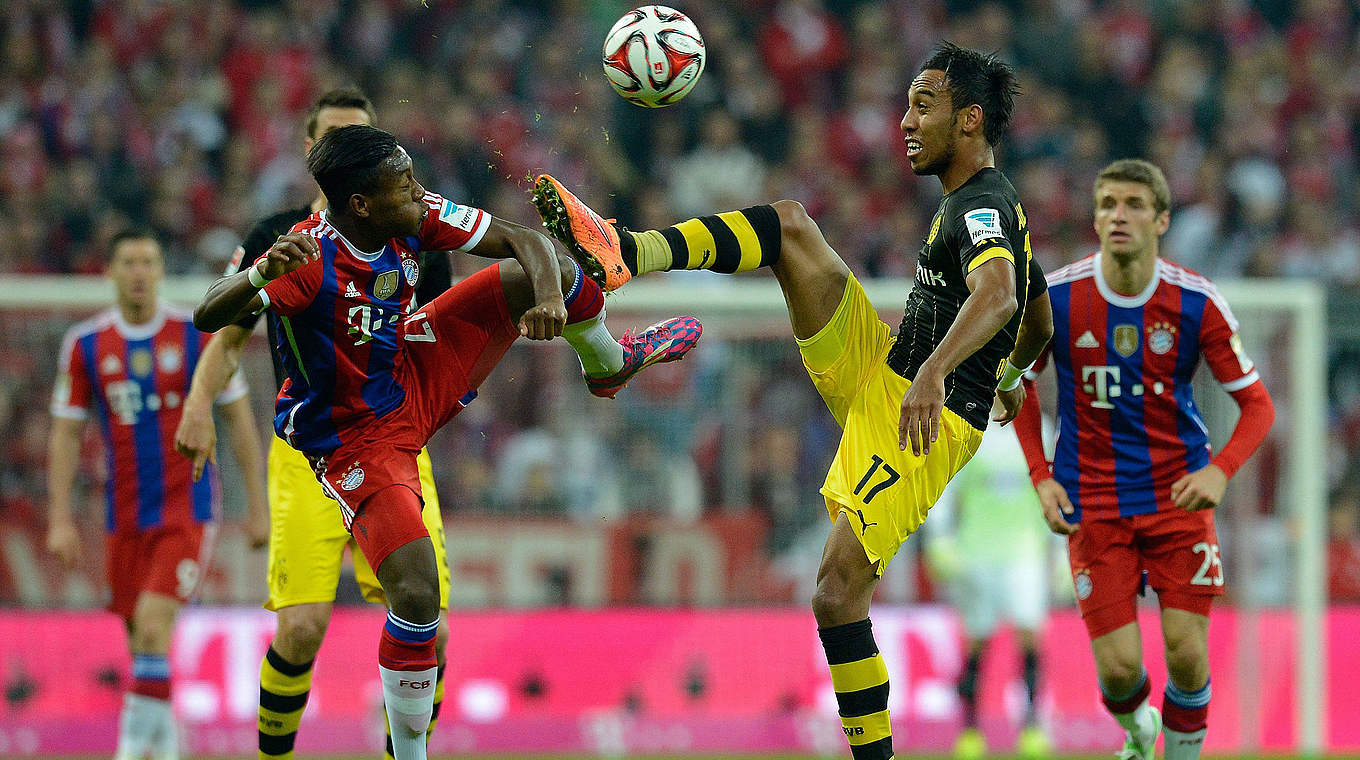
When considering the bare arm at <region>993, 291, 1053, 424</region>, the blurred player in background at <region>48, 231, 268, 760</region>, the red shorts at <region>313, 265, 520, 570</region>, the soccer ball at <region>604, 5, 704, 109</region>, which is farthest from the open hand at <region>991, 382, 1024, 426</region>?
the blurred player in background at <region>48, 231, 268, 760</region>

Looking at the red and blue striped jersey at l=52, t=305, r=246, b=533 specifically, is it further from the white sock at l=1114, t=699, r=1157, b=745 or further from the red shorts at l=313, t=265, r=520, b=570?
the white sock at l=1114, t=699, r=1157, b=745

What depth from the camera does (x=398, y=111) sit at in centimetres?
1244

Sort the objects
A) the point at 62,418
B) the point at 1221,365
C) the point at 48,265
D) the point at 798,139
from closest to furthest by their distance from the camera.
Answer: the point at 1221,365 < the point at 62,418 < the point at 48,265 < the point at 798,139

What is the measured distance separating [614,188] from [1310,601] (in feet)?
19.5

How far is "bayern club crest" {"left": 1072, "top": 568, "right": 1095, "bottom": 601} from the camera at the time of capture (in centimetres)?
601

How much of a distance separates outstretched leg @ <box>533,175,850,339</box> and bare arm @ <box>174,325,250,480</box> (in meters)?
1.34

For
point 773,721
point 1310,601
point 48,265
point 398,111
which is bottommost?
point 773,721

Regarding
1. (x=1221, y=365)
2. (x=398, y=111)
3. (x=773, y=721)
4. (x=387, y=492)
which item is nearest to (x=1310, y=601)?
(x=773, y=721)

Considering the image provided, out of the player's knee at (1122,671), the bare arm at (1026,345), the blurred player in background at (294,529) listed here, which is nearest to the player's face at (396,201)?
the blurred player in background at (294,529)

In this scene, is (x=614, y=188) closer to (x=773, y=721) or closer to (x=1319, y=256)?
(x=773, y=721)

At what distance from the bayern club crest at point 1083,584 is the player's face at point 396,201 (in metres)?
2.82

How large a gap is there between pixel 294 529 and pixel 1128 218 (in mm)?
3262

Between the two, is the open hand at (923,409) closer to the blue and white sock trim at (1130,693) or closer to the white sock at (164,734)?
the blue and white sock trim at (1130,693)

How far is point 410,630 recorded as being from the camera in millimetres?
4812
